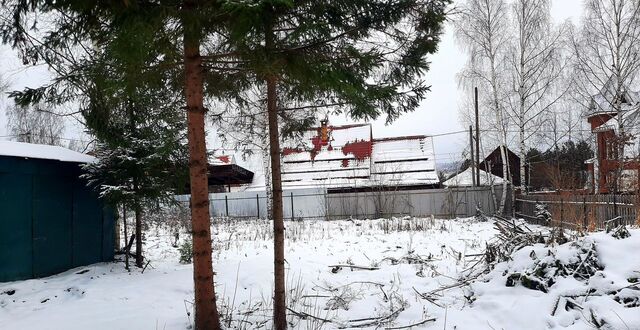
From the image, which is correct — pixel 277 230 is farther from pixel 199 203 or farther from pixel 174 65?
pixel 174 65

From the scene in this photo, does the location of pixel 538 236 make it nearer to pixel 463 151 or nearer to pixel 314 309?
pixel 314 309

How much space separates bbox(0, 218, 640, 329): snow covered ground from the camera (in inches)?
176

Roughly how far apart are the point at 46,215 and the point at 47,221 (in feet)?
0.36

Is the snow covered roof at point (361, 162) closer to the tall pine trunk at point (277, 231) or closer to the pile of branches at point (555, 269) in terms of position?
the pile of branches at point (555, 269)

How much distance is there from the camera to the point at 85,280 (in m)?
7.29

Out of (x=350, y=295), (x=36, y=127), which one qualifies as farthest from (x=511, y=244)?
(x=36, y=127)

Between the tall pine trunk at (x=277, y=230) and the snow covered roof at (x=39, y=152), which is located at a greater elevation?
the snow covered roof at (x=39, y=152)

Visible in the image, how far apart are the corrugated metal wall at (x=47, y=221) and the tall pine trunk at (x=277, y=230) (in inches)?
190

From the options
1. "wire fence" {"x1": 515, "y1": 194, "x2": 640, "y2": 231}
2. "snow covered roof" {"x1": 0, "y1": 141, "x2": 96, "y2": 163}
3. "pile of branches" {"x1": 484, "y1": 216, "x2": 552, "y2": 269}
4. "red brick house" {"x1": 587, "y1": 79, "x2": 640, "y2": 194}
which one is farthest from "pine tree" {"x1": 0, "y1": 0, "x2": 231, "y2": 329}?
"red brick house" {"x1": 587, "y1": 79, "x2": 640, "y2": 194}

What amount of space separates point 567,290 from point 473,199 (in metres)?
16.9

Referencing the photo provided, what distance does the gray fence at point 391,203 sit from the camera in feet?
66.0

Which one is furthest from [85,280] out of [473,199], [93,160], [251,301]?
[473,199]

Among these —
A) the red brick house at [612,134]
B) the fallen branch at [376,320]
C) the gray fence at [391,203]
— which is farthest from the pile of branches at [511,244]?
the gray fence at [391,203]

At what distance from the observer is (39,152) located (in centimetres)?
775
